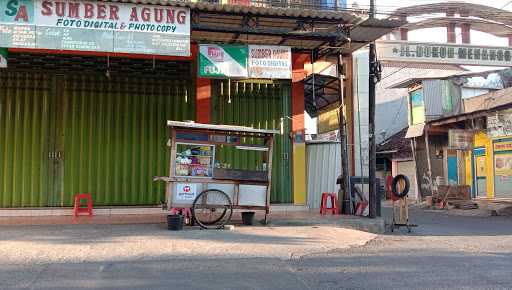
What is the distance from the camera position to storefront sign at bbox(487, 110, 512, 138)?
61.7 ft

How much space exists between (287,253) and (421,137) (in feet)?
60.8

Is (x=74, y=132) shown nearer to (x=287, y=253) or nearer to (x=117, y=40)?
(x=117, y=40)

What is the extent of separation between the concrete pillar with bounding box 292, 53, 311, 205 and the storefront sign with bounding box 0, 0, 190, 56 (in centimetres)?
409

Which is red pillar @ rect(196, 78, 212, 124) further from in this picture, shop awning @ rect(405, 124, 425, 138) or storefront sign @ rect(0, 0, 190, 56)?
shop awning @ rect(405, 124, 425, 138)

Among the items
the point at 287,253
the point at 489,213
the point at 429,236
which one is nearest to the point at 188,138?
the point at 287,253

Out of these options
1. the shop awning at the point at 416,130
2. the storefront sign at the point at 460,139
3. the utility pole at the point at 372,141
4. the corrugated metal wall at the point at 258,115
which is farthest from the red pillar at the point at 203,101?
the shop awning at the point at 416,130

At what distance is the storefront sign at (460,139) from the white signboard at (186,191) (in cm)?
1369

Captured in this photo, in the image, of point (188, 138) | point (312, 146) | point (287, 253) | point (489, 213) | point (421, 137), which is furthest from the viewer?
point (421, 137)

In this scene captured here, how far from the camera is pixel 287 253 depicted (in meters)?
7.73

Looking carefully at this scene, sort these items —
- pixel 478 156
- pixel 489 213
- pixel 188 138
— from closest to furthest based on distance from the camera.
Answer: pixel 188 138
pixel 489 213
pixel 478 156

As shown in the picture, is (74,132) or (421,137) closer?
(74,132)

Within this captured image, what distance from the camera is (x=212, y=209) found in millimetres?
9938


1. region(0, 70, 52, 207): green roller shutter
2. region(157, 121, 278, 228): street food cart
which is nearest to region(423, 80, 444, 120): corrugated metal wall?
region(157, 121, 278, 228): street food cart

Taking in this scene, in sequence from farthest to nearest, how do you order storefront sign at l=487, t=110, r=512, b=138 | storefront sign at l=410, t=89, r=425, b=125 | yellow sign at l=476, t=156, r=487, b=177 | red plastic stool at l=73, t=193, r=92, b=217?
storefront sign at l=410, t=89, r=425, b=125 < yellow sign at l=476, t=156, r=487, b=177 < storefront sign at l=487, t=110, r=512, b=138 < red plastic stool at l=73, t=193, r=92, b=217
